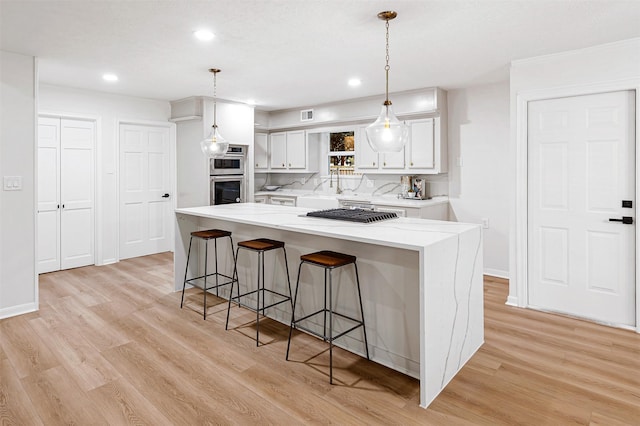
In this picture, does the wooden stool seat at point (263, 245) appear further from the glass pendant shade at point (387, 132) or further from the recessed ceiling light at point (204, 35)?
the recessed ceiling light at point (204, 35)

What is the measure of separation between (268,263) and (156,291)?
1.59 metres

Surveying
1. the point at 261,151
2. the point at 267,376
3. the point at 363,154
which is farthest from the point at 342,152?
the point at 267,376

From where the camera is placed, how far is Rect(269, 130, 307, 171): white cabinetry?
6633mm

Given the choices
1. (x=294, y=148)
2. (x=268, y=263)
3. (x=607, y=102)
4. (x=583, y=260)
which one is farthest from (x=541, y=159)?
(x=294, y=148)

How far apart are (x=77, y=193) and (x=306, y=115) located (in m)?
3.53

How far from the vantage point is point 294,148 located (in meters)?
6.74

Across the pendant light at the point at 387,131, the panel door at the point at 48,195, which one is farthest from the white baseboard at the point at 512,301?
the panel door at the point at 48,195

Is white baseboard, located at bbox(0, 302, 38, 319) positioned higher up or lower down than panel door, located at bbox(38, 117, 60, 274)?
lower down

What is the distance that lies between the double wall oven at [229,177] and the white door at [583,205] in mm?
4124

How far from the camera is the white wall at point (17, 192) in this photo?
3.53 m

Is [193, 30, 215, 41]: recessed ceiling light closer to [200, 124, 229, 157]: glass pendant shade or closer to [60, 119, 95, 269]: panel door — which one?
[200, 124, 229, 157]: glass pendant shade

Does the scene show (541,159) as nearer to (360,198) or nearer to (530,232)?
(530,232)

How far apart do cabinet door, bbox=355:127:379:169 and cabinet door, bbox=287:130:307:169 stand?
109cm

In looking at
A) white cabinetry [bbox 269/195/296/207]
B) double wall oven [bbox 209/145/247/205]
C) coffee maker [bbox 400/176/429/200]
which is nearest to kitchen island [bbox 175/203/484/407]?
coffee maker [bbox 400/176/429/200]
